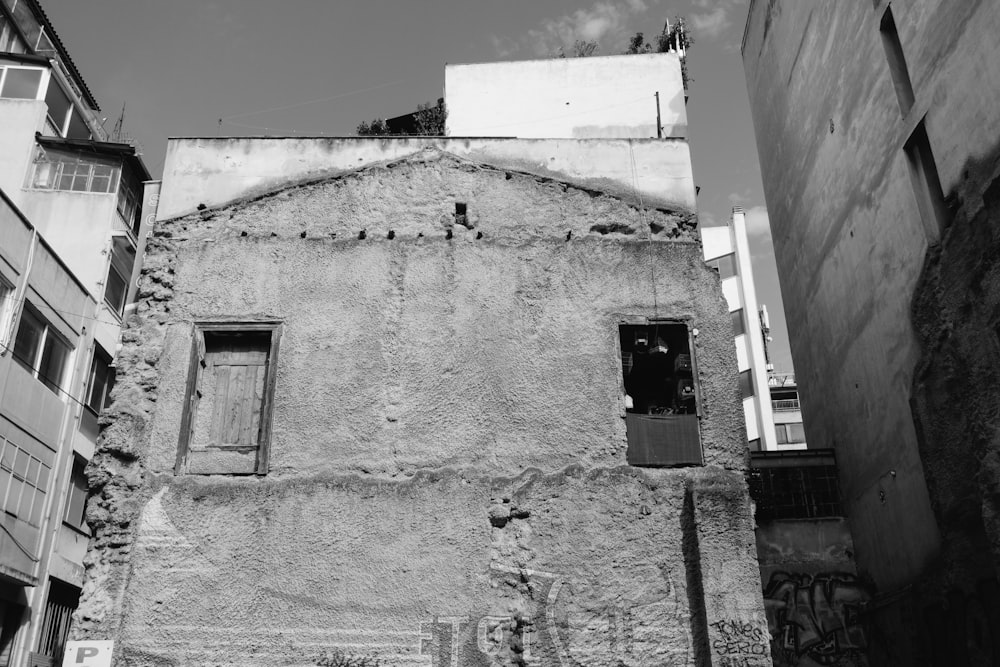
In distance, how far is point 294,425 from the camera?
8.59 m

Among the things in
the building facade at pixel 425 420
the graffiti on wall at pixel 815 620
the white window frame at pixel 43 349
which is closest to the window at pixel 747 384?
the graffiti on wall at pixel 815 620

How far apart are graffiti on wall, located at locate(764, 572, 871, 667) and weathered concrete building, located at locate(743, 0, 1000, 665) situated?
1.17ft

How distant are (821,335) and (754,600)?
8712 millimetres

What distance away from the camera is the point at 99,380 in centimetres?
1859

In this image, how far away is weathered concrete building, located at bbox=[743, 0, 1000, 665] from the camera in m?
9.58

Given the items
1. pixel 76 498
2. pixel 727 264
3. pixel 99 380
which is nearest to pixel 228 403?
pixel 76 498

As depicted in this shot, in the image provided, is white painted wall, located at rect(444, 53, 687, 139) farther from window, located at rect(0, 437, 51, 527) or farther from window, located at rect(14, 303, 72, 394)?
window, located at rect(0, 437, 51, 527)

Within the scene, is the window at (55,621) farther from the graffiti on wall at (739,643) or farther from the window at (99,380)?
the graffiti on wall at (739,643)

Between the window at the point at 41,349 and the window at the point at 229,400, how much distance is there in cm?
805

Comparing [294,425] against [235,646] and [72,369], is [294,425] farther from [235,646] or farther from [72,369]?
[72,369]

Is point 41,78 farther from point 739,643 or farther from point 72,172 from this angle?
point 739,643

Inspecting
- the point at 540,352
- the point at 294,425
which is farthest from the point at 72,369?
the point at 540,352

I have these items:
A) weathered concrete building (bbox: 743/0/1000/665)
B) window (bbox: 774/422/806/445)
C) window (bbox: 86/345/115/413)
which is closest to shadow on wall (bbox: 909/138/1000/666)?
weathered concrete building (bbox: 743/0/1000/665)

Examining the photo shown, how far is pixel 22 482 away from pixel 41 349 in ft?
8.55
